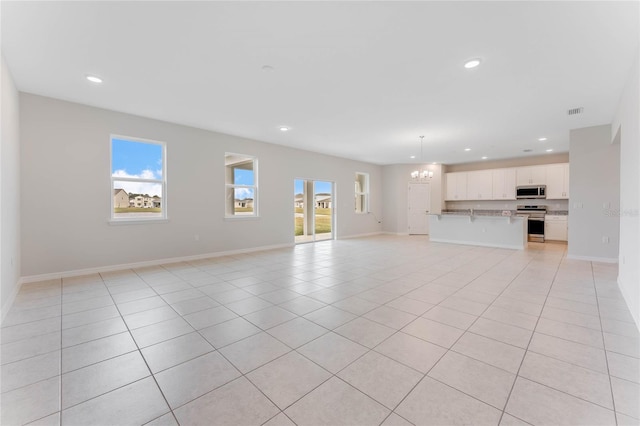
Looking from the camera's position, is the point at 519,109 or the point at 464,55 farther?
the point at 519,109

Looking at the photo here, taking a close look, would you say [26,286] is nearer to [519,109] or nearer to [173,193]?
[173,193]

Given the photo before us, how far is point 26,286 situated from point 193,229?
247 centimetres

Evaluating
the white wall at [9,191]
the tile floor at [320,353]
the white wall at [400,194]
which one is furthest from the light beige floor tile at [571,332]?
the white wall at [400,194]

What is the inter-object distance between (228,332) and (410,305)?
1974 millimetres

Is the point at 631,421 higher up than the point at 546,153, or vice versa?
the point at 546,153

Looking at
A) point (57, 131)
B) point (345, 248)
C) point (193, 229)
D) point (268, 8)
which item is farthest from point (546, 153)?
point (57, 131)

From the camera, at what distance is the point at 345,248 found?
7188mm

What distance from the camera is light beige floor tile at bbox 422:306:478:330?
2596mm

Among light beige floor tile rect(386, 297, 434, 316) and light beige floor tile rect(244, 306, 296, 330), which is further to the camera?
light beige floor tile rect(386, 297, 434, 316)

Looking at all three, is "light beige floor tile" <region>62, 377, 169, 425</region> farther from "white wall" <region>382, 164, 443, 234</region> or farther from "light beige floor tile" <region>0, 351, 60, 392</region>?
"white wall" <region>382, 164, 443, 234</region>

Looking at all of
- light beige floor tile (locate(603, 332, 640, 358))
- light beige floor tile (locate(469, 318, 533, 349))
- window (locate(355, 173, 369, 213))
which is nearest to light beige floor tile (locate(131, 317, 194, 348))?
light beige floor tile (locate(469, 318, 533, 349))

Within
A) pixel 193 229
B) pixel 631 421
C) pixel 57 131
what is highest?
pixel 57 131

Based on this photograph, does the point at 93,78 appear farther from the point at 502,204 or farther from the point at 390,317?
the point at 502,204

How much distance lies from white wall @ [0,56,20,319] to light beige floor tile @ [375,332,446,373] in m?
3.80
